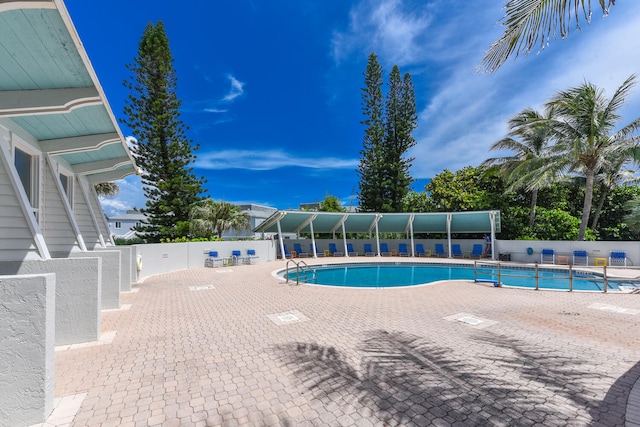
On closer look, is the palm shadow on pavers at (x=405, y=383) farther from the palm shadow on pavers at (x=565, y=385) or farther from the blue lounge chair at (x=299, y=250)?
the blue lounge chair at (x=299, y=250)

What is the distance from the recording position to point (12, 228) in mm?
4070

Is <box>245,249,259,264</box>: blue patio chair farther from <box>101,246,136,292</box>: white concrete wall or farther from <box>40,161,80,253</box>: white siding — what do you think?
<box>40,161,80,253</box>: white siding

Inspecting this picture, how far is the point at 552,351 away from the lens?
4305 mm

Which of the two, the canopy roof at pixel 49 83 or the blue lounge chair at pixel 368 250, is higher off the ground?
the canopy roof at pixel 49 83

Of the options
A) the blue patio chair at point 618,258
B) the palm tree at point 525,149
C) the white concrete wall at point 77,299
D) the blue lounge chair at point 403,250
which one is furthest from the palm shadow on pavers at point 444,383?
the blue lounge chair at point 403,250

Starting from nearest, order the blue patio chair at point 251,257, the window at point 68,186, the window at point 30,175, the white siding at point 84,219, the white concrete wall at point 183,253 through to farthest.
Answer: the window at point 30,175
the window at point 68,186
the white siding at point 84,219
the white concrete wall at point 183,253
the blue patio chair at point 251,257

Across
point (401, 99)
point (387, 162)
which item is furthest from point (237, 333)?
point (401, 99)

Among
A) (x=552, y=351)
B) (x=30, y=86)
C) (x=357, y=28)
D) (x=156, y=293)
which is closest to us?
(x=30, y=86)

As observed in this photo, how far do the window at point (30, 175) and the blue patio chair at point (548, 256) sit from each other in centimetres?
2086

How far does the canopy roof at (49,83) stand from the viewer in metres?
2.60

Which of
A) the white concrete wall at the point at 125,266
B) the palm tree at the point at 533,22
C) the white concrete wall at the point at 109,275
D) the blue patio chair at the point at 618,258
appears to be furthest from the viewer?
the blue patio chair at the point at 618,258

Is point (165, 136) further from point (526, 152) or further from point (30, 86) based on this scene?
point (526, 152)

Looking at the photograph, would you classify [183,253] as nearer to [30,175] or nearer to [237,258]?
[237,258]

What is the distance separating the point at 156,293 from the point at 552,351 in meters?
9.44
